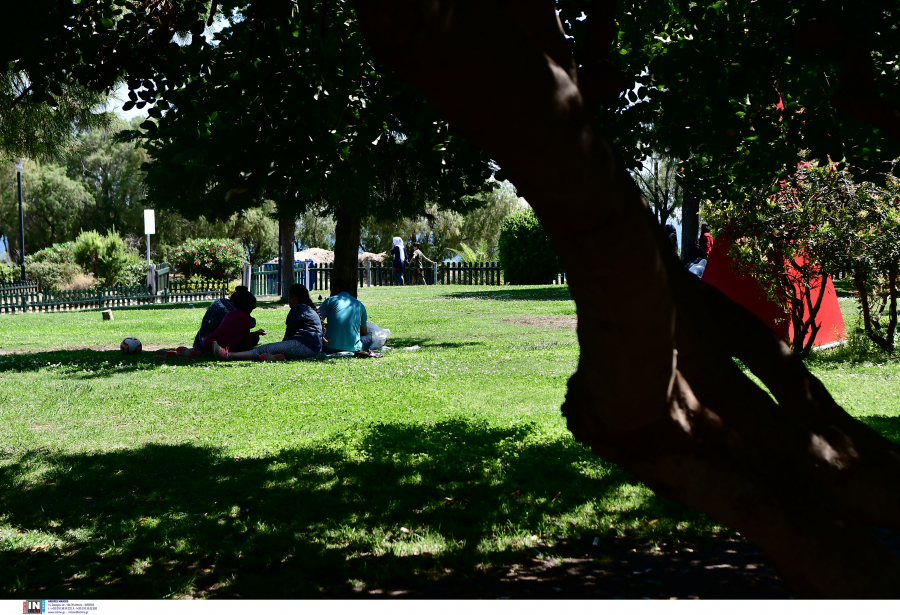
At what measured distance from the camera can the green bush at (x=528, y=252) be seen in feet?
108

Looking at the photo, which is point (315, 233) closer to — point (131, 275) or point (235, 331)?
point (131, 275)

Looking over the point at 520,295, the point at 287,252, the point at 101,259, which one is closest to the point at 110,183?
the point at 101,259

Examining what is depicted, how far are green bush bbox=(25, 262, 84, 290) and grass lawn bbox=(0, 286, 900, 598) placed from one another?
19796 mm

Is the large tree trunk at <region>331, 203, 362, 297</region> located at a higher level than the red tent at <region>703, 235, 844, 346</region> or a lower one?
higher

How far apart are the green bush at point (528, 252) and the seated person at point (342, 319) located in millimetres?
21139

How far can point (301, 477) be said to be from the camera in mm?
5887

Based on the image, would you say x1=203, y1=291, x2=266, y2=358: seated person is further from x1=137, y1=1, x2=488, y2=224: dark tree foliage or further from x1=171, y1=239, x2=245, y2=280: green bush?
x1=171, y1=239, x2=245, y2=280: green bush

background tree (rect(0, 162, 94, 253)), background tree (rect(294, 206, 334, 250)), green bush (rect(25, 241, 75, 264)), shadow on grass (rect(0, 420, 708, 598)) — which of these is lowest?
shadow on grass (rect(0, 420, 708, 598))

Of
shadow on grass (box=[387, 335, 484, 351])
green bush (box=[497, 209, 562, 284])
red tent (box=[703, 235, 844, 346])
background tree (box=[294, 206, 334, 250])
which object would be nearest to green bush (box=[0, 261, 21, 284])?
green bush (box=[497, 209, 562, 284])

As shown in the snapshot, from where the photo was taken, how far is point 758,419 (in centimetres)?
258

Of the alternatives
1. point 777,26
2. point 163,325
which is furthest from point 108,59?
point 163,325

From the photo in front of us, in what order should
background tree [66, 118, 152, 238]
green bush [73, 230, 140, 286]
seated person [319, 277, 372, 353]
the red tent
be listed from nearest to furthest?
seated person [319, 277, 372, 353] < the red tent < green bush [73, 230, 140, 286] < background tree [66, 118, 152, 238]

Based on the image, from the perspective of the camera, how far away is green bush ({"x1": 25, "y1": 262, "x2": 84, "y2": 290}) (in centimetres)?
2897

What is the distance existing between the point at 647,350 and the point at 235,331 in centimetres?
1032
